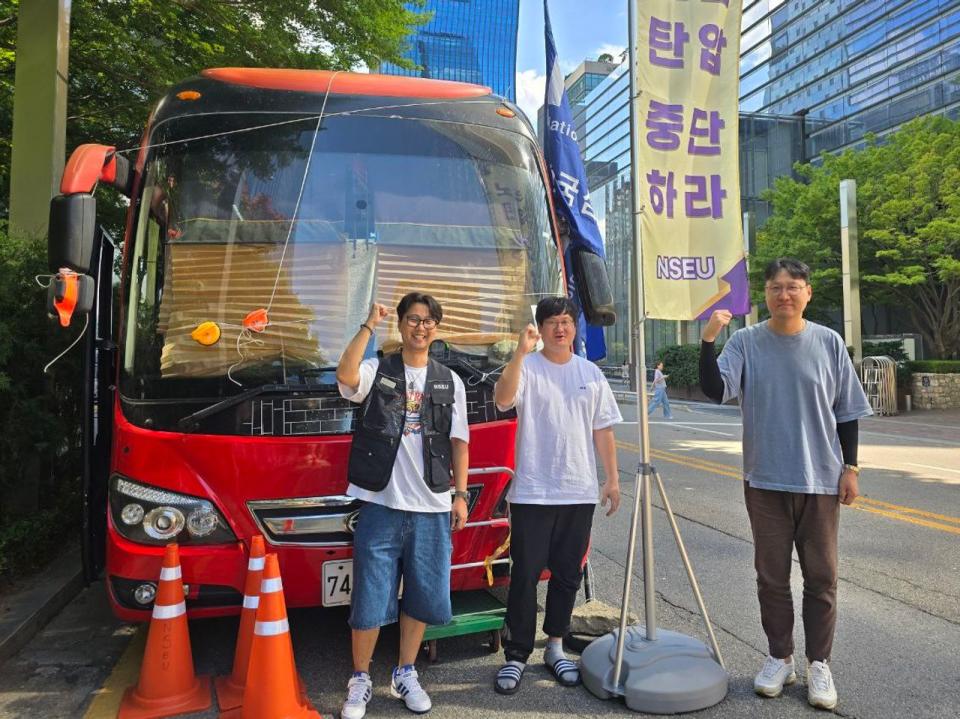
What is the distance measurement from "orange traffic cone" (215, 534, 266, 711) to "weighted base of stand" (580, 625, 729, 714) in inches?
62.3

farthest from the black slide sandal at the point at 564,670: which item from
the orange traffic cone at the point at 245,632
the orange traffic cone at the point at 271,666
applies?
the orange traffic cone at the point at 245,632

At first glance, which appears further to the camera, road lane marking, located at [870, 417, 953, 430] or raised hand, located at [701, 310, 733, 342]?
road lane marking, located at [870, 417, 953, 430]

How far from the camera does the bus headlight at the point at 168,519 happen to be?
10.4ft

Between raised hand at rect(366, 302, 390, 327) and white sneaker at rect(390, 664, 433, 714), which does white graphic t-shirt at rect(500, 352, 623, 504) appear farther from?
white sneaker at rect(390, 664, 433, 714)

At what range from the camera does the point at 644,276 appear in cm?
368

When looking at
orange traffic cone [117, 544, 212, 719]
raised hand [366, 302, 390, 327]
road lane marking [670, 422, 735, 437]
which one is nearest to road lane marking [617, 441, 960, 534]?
raised hand [366, 302, 390, 327]

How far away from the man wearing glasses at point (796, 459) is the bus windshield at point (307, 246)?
4.02ft

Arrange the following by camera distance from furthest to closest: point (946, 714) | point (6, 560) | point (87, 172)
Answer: point (6, 560), point (87, 172), point (946, 714)

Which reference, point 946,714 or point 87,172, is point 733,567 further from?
point 87,172

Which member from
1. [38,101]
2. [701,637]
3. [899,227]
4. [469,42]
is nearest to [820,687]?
[701,637]

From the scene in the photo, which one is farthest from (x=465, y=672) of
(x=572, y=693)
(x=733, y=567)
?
(x=733, y=567)

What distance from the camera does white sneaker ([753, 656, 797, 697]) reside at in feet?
10.8

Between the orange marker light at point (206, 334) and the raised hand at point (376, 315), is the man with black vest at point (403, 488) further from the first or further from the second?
the orange marker light at point (206, 334)

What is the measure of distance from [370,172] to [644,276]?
1.55 meters
